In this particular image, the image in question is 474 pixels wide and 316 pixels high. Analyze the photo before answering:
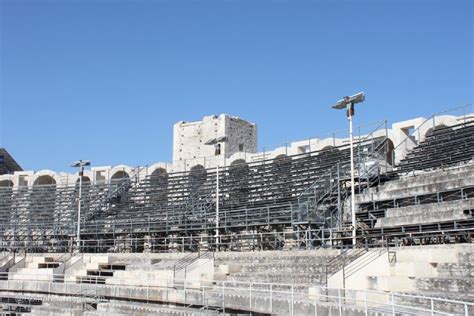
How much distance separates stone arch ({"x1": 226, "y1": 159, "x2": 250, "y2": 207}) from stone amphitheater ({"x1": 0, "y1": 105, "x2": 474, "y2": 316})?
88 mm

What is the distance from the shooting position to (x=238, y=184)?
1259 inches

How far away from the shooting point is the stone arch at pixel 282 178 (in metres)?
28.2

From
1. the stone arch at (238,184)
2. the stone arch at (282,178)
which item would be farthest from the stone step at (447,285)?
the stone arch at (238,184)

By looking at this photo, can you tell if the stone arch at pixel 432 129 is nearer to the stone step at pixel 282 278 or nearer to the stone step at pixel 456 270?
the stone step at pixel 282 278

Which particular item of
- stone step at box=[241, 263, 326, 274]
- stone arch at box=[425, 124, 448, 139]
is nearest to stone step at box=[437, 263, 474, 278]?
stone step at box=[241, 263, 326, 274]

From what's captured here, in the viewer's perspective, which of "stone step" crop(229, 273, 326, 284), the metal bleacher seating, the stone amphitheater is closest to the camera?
the stone amphitheater

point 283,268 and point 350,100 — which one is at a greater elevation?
point 350,100

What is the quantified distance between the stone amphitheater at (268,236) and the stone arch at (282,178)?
0.34 feet

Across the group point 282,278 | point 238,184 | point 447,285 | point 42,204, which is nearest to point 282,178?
point 238,184

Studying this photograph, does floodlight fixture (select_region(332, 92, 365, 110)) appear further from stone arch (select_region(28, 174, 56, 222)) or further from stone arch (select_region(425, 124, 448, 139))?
stone arch (select_region(28, 174, 56, 222))

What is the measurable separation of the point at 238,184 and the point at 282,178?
323cm

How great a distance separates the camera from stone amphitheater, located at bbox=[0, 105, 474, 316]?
13789 millimetres

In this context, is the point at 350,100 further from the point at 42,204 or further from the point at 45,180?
the point at 45,180

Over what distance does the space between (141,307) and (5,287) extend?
34.0 feet
